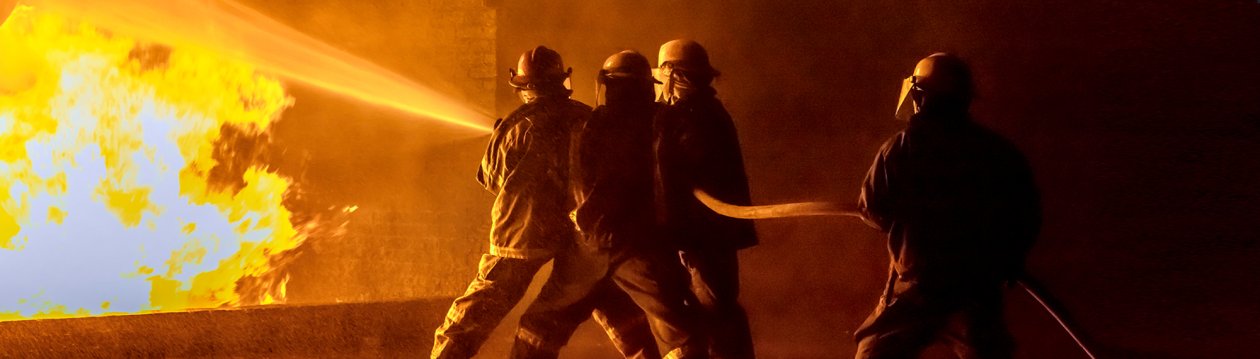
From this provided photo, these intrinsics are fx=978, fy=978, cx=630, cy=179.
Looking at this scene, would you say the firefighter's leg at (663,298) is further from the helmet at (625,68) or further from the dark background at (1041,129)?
the dark background at (1041,129)

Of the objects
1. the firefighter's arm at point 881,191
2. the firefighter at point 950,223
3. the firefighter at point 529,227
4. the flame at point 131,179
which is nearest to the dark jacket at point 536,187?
the firefighter at point 529,227

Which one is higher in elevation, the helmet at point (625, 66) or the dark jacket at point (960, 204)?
the helmet at point (625, 66)

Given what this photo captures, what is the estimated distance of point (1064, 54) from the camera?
19.3 ft

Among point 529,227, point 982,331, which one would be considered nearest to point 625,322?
point 529,227

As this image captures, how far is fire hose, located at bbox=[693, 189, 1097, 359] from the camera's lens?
158 inches

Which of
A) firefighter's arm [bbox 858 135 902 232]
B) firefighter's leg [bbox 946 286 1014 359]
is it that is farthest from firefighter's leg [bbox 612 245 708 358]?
firefighter's leg [bbox 946 286 1014 359]

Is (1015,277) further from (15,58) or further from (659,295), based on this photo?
(15,58)

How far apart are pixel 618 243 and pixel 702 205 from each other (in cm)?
55

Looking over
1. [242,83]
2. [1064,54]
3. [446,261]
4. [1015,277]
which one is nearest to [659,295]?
[1015,277]

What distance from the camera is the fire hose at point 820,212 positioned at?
13.1 ft

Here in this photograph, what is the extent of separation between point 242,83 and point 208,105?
361 millimetres

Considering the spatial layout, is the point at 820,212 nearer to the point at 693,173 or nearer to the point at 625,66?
→ the point at 693,173

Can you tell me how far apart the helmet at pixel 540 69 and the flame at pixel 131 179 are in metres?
4.37

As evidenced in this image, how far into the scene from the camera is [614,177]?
15.7 ft
